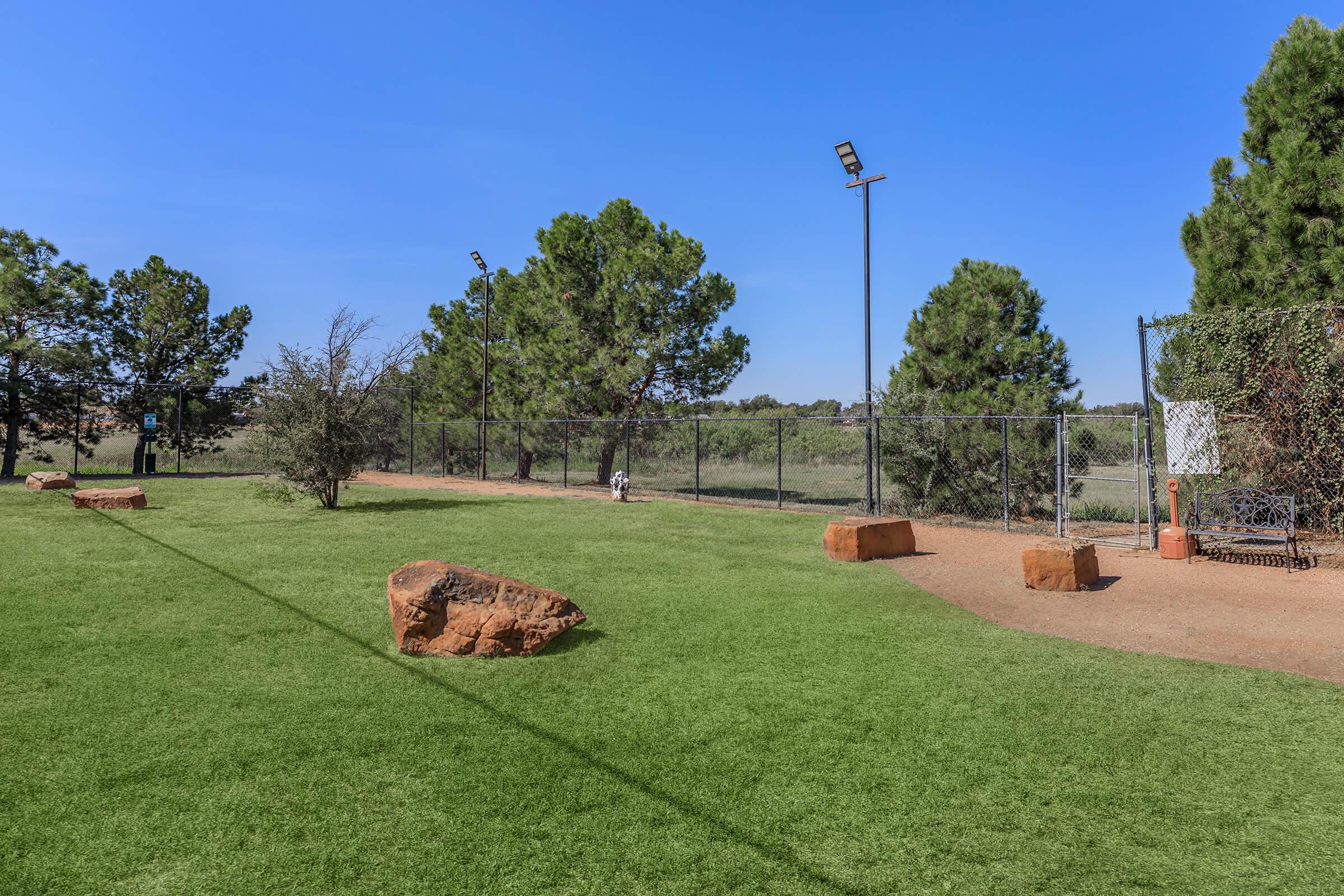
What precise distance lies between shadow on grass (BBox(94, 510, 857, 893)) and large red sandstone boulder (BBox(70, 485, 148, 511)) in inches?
361

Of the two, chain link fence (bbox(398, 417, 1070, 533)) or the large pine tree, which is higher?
the large pine tree

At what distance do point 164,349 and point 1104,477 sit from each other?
2930 cm

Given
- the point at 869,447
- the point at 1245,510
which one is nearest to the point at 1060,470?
the point at 1245,510

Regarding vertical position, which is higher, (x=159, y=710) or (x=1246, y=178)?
(x=1246, y=178)

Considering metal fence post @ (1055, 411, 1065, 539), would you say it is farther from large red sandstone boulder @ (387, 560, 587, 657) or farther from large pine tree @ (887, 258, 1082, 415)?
large red sandstone boulder @ (387, 560, 587, 657)

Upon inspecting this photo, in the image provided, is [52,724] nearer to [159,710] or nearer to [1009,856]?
[159,710]

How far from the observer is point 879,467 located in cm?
1470

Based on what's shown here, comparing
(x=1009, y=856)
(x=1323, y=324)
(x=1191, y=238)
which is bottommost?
(x=1009, y=856)

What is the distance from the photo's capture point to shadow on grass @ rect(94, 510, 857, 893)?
9.55 feet

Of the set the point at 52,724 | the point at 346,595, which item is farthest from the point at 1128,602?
the point at 52,724

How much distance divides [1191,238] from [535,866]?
15110mm

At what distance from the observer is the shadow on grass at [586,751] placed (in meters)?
2.91

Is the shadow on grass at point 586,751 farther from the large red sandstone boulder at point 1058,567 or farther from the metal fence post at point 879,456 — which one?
the metal fence post at point 879,456

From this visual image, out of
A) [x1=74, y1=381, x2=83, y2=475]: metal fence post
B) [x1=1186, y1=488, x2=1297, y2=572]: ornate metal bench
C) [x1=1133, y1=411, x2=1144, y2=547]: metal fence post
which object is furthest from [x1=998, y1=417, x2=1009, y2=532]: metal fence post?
[x1=74, y1=381, x2=83, y2=475]: metal fence post
